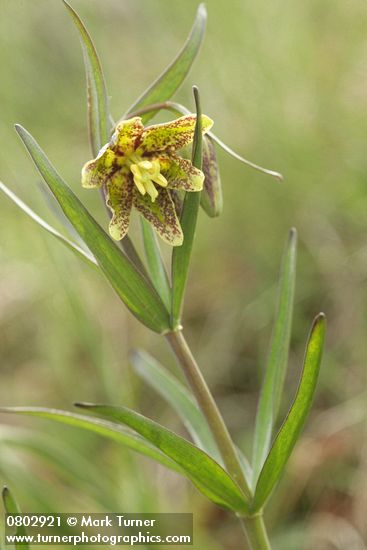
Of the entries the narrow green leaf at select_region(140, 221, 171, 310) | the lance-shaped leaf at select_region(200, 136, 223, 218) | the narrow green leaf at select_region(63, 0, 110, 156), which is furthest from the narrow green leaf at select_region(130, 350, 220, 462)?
the narrow green leaf at select_region(63, 0, 110, 156)

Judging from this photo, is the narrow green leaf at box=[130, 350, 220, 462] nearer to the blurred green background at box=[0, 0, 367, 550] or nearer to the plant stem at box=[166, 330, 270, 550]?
the plant stem at box=[166, 330, 270, 550]

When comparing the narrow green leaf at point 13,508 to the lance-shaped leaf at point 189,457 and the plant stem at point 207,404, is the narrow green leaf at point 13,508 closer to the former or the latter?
the lance-shaped leaf at point 189,457

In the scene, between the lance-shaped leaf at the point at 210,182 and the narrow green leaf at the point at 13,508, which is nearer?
the narrow green leaf at the point at 13,508

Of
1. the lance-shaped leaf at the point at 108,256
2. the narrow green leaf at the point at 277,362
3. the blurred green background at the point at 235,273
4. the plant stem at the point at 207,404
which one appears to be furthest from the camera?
the blurred green background at the point at 235,273

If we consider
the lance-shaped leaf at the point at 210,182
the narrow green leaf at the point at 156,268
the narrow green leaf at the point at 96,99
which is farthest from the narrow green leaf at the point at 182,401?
the narrow green leaf at the point at 96,99

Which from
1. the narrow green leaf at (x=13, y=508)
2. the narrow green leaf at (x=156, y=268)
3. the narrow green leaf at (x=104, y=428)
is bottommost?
the narrow green leaf at (x=13, y=508)
